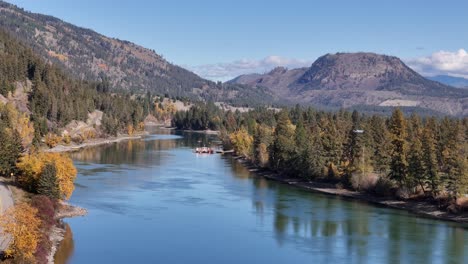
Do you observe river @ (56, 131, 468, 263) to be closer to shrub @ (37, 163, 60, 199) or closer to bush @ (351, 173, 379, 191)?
shrub @ (37, 163, 60, 199)

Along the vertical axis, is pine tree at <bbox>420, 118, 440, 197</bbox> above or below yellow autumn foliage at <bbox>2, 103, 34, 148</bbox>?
below

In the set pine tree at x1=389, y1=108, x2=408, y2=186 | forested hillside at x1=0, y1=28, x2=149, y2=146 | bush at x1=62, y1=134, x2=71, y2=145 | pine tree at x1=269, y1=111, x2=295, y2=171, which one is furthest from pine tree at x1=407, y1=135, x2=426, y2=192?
bush at x1=62, y1=134, x2=71, y2=145

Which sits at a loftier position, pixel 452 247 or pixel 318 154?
pixel 318 154

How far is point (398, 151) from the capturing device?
106 m

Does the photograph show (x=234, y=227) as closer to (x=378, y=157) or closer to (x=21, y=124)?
(x=378, y=157)

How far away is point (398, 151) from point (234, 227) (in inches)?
1774

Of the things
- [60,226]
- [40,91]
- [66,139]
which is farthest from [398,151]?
[40,91]

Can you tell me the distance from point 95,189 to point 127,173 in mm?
22477

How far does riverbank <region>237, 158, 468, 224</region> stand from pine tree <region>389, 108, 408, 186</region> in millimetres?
3897

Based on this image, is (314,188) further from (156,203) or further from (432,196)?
(156,203)

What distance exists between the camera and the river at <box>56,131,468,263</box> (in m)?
59.8

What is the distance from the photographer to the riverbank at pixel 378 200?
81.2 m

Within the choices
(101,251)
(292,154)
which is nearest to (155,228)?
(101,251)

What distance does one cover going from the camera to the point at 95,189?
306ft
